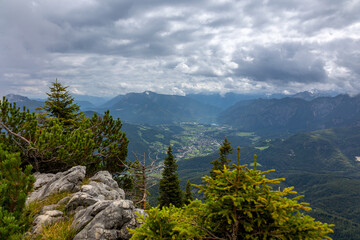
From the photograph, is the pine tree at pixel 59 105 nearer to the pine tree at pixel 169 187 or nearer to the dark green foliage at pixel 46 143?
the dark green foliage at pixel 46 143

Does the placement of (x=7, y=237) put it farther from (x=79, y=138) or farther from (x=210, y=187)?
(x=79, y=138)

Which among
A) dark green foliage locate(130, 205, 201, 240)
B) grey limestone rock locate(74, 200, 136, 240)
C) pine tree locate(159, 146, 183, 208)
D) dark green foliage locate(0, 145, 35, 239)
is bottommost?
pine tree locate(159, 146, 183, 208)

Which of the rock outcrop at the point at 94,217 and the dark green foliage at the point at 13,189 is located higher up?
the dark green foliage at the point at 13,189

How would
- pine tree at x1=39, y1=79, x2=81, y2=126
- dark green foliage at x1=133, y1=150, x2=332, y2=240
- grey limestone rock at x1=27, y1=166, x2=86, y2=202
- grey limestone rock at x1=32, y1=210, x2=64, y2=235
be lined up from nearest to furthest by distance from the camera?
dark green foliage at x1=133, y1=150, x2=332, y2=240 < grey limestone rock at x1=32, y1=210, x2=64, y2=235 < grey limestone rock at x1=27, y1=166, x2=86, y2=202 < pine tree at x1=39, y1=79, x2=81, y2=126

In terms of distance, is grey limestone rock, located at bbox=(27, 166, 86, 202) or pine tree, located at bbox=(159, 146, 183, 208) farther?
pine tree, located at bbox=(159, 146, 183, 208)

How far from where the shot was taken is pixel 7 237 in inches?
223

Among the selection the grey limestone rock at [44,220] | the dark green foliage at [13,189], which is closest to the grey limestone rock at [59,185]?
the grey limestone rock at [44,220]

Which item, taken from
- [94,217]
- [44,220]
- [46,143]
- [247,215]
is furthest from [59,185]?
[247,215]

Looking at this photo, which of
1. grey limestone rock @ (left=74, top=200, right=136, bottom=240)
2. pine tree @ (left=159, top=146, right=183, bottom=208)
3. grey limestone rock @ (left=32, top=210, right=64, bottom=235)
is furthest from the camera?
pine tree @ (left=159, top=146, right=183, bottom=208)

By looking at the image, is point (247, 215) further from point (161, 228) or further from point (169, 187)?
point (169, 187)

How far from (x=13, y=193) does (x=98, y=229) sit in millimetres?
3728

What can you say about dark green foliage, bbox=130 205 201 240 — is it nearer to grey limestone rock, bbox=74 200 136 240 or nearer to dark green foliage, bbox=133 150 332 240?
dark green foliage, bbox=133 150 332 240

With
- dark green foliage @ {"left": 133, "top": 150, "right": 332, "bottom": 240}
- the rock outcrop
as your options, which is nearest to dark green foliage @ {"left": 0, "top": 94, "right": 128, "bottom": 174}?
the rock outcrop

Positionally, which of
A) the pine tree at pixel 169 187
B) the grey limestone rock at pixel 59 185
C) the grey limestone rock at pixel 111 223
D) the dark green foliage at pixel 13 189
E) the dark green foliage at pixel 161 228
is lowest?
the pine tree at pixel 169 187
